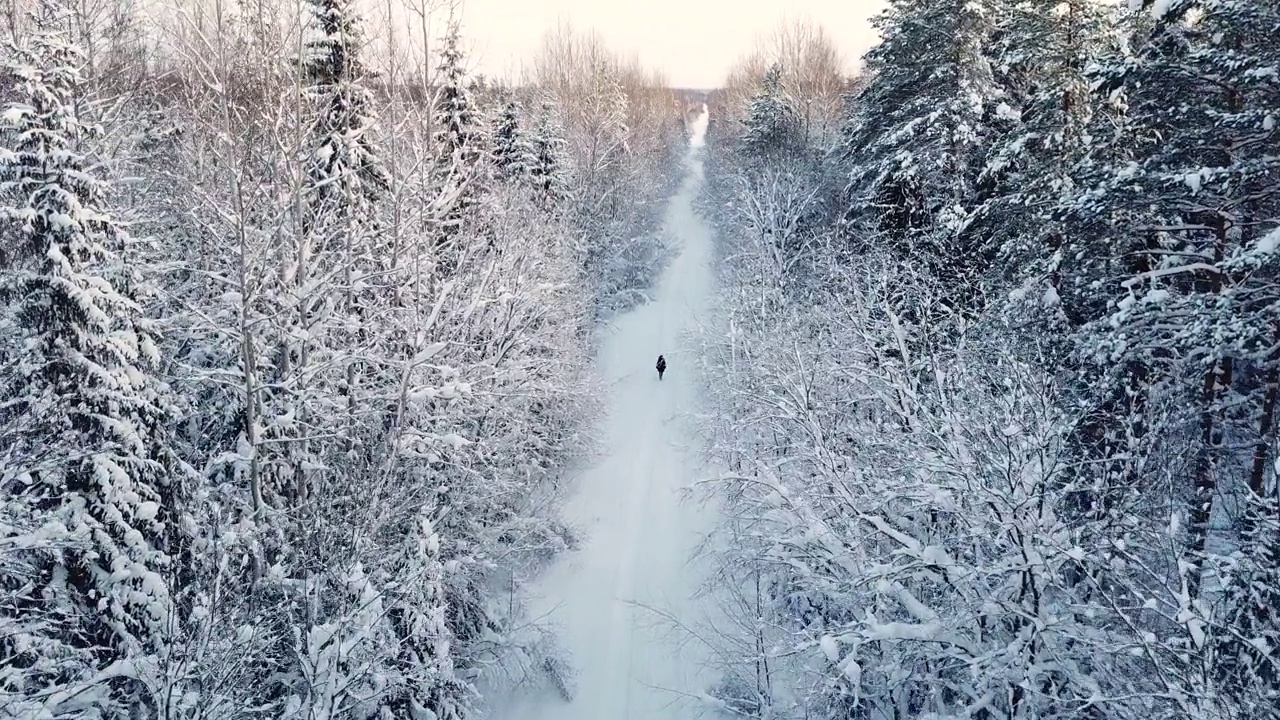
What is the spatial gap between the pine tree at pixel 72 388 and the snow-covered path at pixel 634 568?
6.81 meters

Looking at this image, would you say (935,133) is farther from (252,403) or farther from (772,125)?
(772,125)

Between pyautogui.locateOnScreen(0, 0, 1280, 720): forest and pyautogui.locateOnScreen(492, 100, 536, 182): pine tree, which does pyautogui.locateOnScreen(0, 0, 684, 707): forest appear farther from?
Answer: pyautogui.locateOnScreen(492, 100, 536, 182): pine tree

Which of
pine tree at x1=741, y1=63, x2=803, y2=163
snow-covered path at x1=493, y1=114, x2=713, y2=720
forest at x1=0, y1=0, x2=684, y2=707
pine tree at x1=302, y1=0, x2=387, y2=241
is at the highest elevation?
pine tree at x1=741, y1=63, x2=803, y2=163

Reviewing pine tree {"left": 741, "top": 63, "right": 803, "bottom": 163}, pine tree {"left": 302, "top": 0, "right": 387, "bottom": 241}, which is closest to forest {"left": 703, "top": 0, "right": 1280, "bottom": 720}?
pine tree {"left": 302, "top": 0, "right": 387, "bottom": 241}

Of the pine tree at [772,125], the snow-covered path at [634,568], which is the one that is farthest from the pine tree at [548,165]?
the pine tree at [772,125]

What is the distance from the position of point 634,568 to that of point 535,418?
15.6ft

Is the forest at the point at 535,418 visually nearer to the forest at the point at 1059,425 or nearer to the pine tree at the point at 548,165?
the forest at the point at 1059,425

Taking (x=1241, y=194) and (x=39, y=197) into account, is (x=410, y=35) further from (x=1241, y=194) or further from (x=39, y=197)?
(x=1241, y=194)

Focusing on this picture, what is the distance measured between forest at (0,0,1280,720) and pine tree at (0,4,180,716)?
2.4 inches

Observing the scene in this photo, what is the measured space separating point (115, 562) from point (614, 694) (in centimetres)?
941

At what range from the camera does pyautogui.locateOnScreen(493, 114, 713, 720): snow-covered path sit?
14586 millimetres

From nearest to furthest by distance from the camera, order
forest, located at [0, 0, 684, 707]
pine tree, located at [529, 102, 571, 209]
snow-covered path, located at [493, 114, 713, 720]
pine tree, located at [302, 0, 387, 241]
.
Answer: forest, located at [0, 0, 684, 707], pine tree, located at [302, 0, 387, 241], snow-covered path, located at [493, 114, 713, 720], pine tree, located at [529, 102, 571, 209]

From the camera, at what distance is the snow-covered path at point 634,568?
14.6 m

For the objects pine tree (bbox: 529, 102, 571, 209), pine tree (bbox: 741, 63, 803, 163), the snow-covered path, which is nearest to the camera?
the snow-covered path
